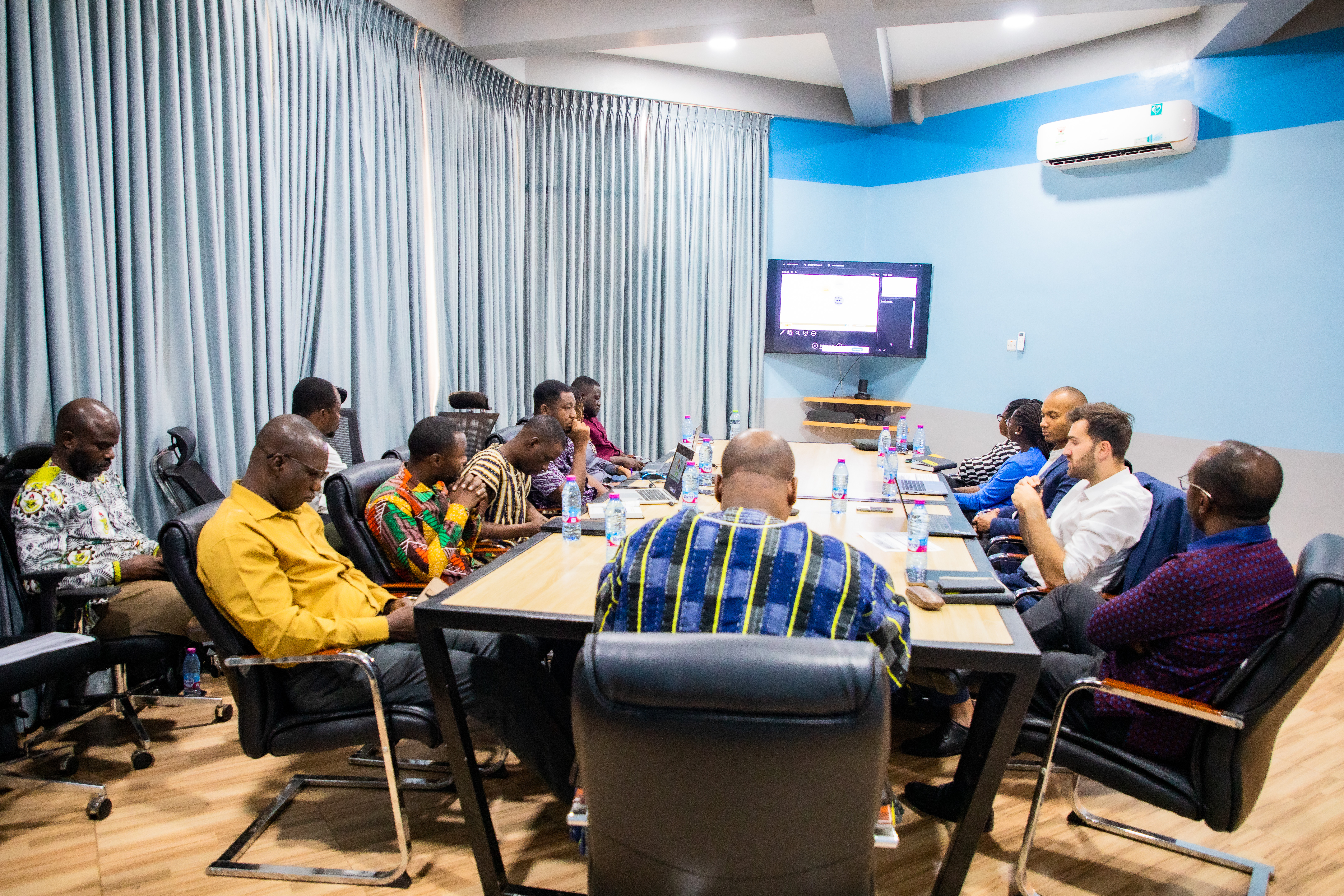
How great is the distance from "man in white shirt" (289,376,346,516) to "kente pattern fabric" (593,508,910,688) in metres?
2.57

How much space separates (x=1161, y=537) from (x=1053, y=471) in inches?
32.3

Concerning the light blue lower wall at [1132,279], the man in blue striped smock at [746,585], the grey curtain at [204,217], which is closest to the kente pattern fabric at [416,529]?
the man in blue striped smock at [746,585]

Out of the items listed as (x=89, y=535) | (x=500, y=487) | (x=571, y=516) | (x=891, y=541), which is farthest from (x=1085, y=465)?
(x=89, y=535)

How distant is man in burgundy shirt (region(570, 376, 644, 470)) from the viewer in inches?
196

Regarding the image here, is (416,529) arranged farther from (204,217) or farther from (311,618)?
(204,217)

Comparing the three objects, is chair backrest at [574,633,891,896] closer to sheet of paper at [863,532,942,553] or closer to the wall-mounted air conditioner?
sheet of paper at [863,532,942,553]

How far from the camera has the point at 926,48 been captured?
5688 millimetres

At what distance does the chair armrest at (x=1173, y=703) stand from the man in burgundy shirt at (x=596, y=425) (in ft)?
10.7

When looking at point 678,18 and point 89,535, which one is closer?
point 89,535

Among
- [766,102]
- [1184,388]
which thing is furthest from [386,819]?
[766,102]

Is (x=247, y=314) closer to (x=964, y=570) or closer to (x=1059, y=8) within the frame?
(x=964, y=570)

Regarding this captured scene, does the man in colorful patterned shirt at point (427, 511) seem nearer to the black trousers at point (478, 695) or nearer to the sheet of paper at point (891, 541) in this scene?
the black trousers at point (478, 695)

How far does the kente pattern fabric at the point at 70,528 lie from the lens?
103 inches

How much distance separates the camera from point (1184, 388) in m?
5.11
